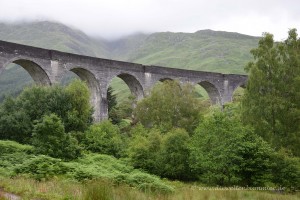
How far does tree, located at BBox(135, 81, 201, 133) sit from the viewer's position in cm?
2822

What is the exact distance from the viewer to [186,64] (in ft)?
525

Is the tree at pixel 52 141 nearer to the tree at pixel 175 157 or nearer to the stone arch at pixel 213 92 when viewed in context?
the tree at pixel 175 157

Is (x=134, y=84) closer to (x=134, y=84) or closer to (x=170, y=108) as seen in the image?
(x=134, y=84)

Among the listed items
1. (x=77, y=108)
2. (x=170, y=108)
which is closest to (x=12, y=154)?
(x=77, y=108)

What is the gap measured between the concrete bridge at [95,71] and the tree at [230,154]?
18140mm

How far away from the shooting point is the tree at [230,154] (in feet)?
62.7

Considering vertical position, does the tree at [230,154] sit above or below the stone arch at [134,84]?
below

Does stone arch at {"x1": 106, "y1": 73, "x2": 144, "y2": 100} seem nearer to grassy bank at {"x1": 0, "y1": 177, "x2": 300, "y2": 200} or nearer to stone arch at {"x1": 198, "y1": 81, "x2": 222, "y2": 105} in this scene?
stone arch at {"x1": 198, "y1": 81, "x2": 222, "y2": 105}

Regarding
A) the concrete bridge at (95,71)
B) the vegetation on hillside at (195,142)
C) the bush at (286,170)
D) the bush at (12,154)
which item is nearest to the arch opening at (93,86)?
the concrete bridge at (95,71)

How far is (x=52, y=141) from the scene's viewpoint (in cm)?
2031

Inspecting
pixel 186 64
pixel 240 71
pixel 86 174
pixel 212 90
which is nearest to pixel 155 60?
pixel 186 64

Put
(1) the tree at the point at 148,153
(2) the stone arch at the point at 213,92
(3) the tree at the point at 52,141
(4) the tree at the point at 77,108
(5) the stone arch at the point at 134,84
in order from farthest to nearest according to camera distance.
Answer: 1. (2) the stone arch at the point at 213,92
2. (5) the stone arch at the point at 134,84
3. (4) the tree at the point at 77,108
4. (1) the tree at the point at 148,153
5. (3) the tree at the point at 52,141

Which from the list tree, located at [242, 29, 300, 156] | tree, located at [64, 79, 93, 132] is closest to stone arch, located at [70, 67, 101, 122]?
tree, located at [64, 79, 93, 132]

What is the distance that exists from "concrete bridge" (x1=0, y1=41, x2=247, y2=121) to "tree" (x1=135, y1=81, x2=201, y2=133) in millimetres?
7538
